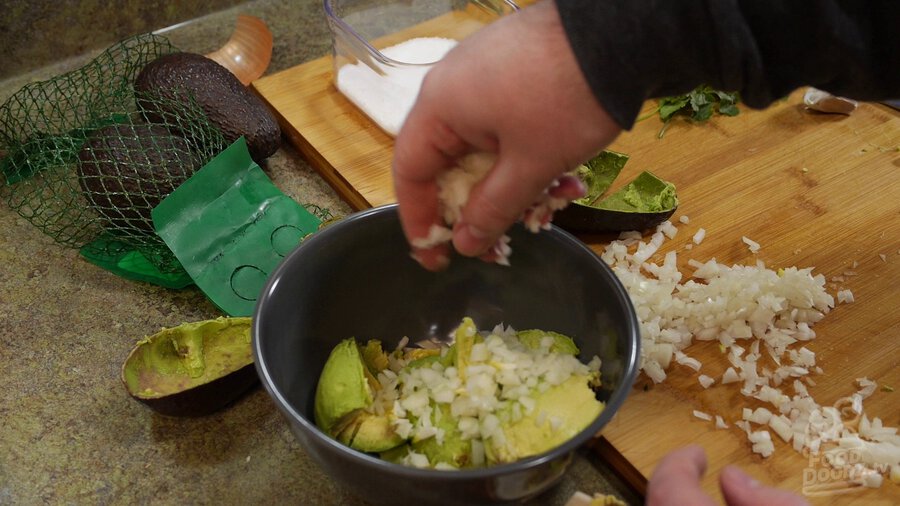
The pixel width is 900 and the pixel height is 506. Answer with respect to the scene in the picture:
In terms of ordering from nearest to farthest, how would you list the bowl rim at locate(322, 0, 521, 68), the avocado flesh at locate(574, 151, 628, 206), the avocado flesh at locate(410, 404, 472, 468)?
the avocado flesh at locate(410, 404, 472, 468) < the avocado flesh at locate(574, 151, 628, 206) < the bowl rim at locate(322, 0, 521, 68)

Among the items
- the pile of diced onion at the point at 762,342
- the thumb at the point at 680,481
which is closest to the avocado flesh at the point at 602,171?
the pile of diced onion at the point at 762,342

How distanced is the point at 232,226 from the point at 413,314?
13.1 inches

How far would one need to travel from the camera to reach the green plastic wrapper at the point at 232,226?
44.3 inches

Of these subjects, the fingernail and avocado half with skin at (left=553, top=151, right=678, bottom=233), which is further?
avocado half with skin at (left=553, top=151, right=678, bottom=233)

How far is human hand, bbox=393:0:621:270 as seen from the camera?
61 cm

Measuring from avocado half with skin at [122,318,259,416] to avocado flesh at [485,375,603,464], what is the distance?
1.15 ft

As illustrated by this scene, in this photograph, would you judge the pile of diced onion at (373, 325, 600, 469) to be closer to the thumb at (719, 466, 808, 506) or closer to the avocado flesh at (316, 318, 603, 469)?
the avocado flesh at (316, 318, 603, 469)

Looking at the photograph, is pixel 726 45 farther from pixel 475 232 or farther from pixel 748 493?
pixel 748 493

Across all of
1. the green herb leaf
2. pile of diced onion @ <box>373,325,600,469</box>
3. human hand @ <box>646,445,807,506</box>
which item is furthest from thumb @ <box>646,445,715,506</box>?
the green herb leaf

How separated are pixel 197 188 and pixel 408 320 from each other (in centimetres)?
39

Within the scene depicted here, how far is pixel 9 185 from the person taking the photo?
1.33 m

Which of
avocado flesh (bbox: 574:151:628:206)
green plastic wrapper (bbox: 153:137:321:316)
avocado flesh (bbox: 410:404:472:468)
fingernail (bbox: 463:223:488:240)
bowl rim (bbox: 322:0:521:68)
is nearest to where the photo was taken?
fingernail (bbox: 463:223:488:240)

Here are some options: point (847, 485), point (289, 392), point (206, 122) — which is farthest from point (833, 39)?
point (206, 122)

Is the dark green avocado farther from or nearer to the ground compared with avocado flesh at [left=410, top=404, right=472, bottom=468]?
farther from the ground
